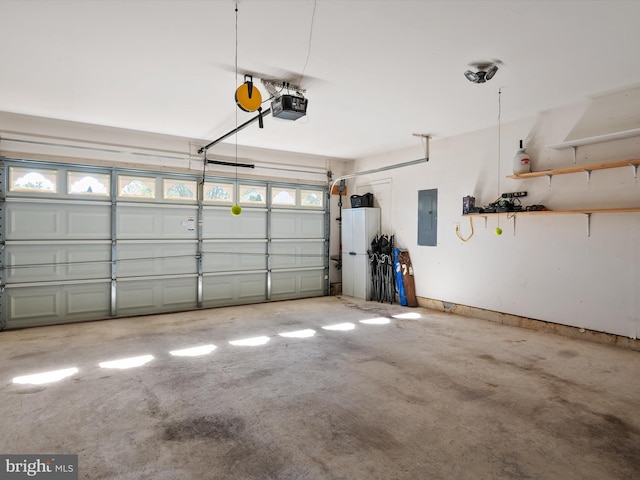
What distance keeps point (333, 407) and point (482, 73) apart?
10.9 feet

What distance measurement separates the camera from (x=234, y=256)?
7.00 m

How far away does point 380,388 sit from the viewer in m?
3.23

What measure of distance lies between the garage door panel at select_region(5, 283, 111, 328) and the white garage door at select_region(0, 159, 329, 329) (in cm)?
1

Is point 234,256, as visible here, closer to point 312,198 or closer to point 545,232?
point 312,198

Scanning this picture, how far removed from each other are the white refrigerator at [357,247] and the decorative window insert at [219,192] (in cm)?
238

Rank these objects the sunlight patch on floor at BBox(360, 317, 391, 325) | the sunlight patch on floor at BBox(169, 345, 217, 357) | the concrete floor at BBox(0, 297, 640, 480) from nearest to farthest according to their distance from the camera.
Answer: the concrete floor at BBox(0, 297, 640, 480) → the sunlight patch on floor at BBox(169, 345, 217, 357) → the sunlight patch on floor at BBox(360, 317, 391, 325)

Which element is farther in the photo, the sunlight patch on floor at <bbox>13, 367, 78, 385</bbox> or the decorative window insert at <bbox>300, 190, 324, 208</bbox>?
the decorative window insert at <bbox>300, 190, 324, 208</bbox>

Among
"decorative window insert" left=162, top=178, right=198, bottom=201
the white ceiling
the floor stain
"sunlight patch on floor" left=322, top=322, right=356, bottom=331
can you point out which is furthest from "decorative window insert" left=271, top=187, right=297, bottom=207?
the floor stain

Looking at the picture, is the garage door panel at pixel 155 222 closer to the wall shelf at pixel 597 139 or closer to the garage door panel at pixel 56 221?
the garage door panel at pixel 56 221

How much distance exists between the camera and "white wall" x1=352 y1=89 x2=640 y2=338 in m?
4.28

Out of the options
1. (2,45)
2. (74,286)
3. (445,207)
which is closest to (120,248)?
(74,286)

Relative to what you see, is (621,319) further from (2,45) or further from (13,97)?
(13,97)

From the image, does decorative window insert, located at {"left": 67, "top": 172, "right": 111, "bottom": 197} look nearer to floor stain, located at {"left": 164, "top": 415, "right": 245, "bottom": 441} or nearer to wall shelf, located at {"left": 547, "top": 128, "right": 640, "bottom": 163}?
floor stain, located at {"left": 164, "top": 415, "right": 245, "bottom": 441}

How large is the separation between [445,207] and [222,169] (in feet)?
13.1
